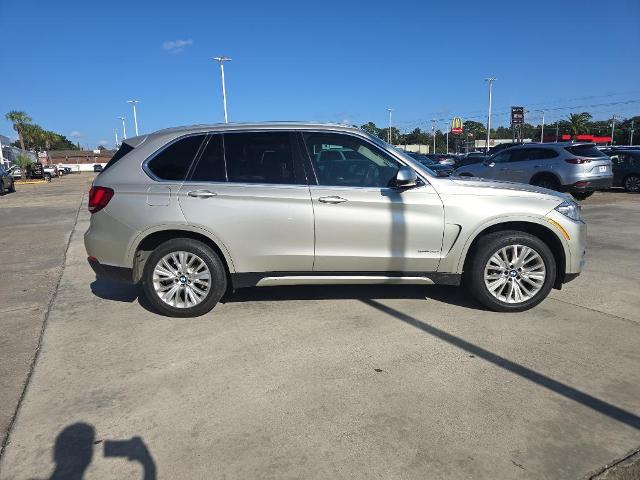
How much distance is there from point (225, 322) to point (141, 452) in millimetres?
1887

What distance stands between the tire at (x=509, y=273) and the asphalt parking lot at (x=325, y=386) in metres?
0.15

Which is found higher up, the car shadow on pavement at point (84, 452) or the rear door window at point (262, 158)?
the rear door window at point (262, 158)

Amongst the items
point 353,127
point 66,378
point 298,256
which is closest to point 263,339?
point 298,256

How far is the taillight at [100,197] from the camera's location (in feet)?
14.5

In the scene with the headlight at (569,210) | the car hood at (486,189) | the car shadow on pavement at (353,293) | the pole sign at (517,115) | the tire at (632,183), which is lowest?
the car shadow on pavement at (353,293)

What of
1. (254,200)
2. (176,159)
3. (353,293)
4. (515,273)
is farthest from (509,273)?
(176,159)

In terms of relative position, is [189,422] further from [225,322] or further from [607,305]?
[607,305]

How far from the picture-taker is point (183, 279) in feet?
14.6

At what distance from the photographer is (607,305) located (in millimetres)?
4684

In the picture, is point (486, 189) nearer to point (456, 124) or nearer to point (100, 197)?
point (100, 197)

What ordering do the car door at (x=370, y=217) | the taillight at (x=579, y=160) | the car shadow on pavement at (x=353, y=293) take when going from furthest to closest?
the taillight at (x=579, y=160), the car shadow on pavement at (x=353, y=293), the car door at (x=370, y=217)

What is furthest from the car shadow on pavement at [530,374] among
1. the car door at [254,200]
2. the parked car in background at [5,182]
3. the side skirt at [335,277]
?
the parked car in background at [5,182]

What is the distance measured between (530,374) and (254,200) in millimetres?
2665

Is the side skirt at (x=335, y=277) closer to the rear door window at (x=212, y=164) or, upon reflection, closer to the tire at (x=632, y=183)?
the rear door window at (x=212, y=164)
